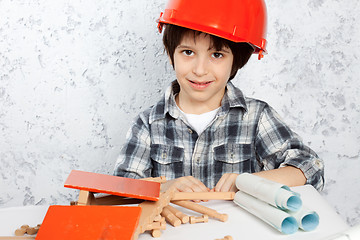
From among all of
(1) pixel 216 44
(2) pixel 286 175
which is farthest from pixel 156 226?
(1) pixel 216 44

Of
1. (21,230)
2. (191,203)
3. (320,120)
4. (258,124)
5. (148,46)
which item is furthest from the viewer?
(320,120)

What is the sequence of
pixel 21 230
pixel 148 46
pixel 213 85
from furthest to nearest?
pixel 148 46
pixel 213 85
pixel 21 230

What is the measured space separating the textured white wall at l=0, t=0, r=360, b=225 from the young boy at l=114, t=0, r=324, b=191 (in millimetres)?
255

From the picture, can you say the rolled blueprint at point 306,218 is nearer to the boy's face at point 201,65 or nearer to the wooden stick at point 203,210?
the wooden stick at point 203,210

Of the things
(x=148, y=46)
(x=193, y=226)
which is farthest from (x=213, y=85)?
(x=193, y=226)

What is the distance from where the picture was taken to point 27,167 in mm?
1665

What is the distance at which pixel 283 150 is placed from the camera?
132 centimetres

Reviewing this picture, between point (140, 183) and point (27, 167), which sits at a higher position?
point (140, 183)

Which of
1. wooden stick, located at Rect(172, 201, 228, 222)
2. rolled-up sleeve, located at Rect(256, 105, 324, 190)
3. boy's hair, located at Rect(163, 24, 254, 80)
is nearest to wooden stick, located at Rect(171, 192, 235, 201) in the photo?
wooden stick, located at Rect(172, 201, 228, 222)

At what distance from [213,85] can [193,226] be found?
0.58 metres

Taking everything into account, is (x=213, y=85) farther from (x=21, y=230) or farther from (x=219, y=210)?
(x=21, y=230)

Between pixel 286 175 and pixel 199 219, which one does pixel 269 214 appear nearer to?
pixel 199 219

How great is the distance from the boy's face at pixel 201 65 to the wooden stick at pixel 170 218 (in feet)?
1.65

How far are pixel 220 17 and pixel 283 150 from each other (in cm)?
45
